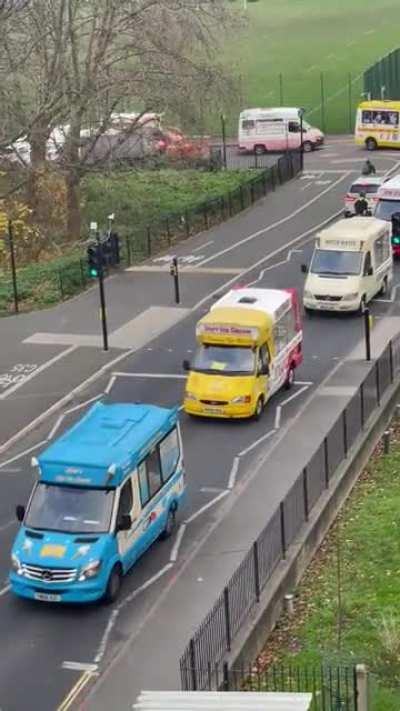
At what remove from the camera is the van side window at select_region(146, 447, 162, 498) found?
22233 mm

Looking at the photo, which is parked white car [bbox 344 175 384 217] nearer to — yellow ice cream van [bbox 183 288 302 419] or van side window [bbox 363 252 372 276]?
van side window [bbox 363 252 372 276]

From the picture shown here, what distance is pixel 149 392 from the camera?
32.3 meters

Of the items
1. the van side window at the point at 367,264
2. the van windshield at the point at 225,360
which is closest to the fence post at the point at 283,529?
the van windshield at the point at 225,360

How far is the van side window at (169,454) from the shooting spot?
22875 millimetres

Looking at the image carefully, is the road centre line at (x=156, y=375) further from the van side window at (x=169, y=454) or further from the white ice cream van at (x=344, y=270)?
the van side window at (x=169, y=454)

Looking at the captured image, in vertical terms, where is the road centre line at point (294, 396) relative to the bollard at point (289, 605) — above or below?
above

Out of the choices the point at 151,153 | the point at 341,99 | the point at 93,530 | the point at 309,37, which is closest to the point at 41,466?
the point at 93,530

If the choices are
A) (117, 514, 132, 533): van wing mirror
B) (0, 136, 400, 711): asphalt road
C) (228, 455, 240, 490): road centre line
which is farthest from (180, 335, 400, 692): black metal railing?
(117, 514, 132, 533): van wing mirror

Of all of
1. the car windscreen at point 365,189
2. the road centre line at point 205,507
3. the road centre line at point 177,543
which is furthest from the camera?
the car windscreen at point 365,189

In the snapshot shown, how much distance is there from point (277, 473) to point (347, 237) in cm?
1441

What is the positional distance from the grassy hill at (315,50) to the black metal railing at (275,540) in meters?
52.2

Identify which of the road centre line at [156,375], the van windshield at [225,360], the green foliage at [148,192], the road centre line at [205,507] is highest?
the green foliage at [148,192]

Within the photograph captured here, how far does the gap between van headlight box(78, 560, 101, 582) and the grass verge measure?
9.36ft

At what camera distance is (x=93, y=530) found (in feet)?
67.9
